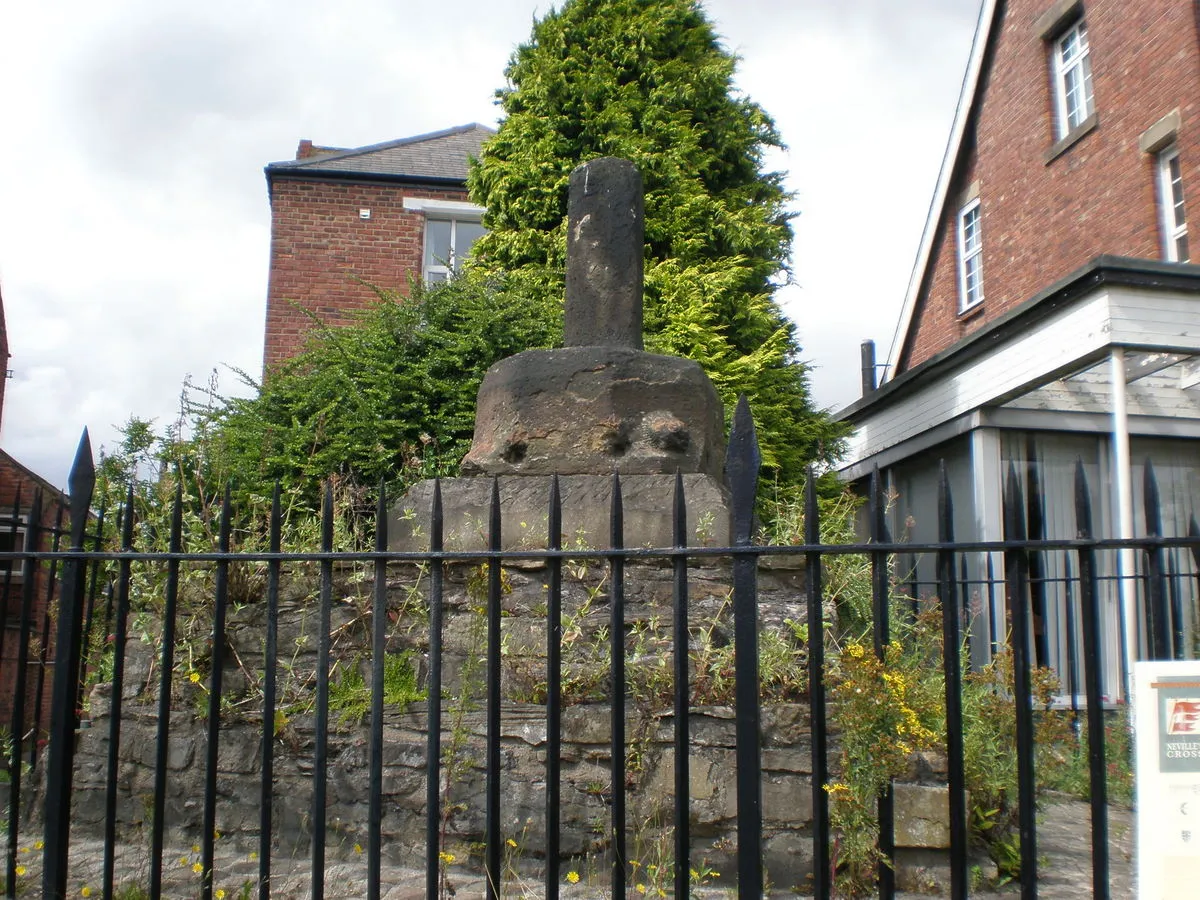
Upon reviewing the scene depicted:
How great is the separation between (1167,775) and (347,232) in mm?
12418

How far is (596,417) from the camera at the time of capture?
15.1 feet

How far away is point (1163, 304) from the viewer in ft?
23.5

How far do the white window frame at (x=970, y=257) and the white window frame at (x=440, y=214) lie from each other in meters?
6.70

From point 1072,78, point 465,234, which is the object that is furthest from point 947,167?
point 465,234

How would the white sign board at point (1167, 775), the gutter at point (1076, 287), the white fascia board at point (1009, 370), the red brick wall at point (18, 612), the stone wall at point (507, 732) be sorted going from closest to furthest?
1. the white sign board at point (1167, 775)
2. the stone wall at point (507, 732)
3. the gutter at point (1076, 287)
4. the white fascia board at point (1009, 370)
5. the red brick wall at point (18, 612)

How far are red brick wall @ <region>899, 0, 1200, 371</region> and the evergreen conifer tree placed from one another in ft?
9.65

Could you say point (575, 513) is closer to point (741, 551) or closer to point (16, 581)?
point (741, 551)

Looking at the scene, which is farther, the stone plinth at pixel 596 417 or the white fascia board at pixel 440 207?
Result: the white fascia board at pixel 440 207

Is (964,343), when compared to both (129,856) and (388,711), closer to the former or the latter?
(388,711)

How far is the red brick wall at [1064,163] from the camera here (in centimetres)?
1001

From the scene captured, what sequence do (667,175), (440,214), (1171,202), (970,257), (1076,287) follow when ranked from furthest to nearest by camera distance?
1. (970,257)
2. (440,214)
3. (1171,202)
4. (667,175)
5. (1076,287)

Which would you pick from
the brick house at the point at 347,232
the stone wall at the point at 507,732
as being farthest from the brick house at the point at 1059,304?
the brick house at the point at 347,232

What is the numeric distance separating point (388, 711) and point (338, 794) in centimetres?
35

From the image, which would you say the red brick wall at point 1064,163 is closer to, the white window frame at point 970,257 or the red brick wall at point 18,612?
the white window frame at point 970,257
